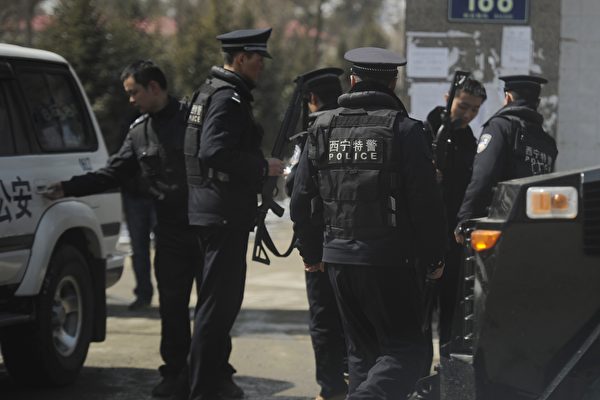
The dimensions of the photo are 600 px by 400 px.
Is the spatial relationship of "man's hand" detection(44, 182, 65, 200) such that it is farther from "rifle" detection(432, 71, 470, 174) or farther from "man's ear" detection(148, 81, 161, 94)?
"rifle" detection(432, 71, 470, 174)

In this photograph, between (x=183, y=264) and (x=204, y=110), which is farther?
(x=183, y=264)

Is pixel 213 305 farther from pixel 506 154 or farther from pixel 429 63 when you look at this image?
pixel 429 63

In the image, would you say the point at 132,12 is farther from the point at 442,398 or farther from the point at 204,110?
the point at 442,398

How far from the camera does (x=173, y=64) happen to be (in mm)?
21844

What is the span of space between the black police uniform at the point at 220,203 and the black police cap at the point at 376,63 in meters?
1.02

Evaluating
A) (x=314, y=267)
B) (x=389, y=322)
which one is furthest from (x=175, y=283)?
(x=389, y=322)

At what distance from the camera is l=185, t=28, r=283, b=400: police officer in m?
5.45

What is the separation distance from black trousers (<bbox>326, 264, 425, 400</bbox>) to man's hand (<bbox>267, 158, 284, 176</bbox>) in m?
1.14

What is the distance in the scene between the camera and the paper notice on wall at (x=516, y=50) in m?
8.13

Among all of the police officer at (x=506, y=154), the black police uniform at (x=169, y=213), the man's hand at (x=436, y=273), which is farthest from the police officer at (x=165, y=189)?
the man's hand at (x=436, y=273)

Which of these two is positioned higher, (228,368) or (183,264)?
(183,264)

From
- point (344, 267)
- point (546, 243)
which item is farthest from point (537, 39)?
point (546, 243)

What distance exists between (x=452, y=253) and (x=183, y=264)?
1.60 meters

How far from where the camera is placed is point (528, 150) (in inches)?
223
